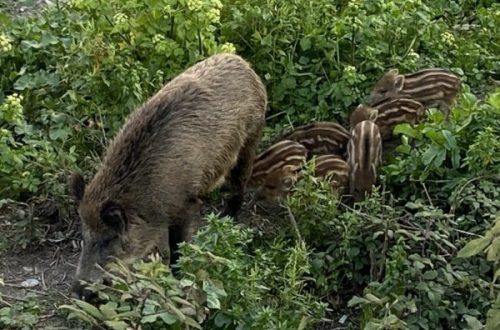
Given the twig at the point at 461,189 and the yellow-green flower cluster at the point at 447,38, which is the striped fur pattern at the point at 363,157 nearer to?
the twig at the point at 461,189

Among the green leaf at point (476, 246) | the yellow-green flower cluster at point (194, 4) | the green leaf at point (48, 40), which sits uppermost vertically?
the green leaf at point (476, 246)

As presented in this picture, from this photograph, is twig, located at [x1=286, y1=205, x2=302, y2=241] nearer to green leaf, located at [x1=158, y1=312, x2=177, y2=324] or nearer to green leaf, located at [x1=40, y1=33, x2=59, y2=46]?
green leaf, located at [x1=158, y1=312, x2=177, y2=324]

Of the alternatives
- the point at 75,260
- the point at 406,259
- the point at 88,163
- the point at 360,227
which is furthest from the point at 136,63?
the point at 406,259

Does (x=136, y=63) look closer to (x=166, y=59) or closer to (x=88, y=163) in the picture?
(x=166, y=59)

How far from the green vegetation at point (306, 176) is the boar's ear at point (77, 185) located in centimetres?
52

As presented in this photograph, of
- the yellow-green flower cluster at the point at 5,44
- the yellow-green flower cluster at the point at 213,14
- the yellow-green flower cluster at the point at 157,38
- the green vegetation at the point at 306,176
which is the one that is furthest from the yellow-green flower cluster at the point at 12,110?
the yellow-green flower cluster at the point at 213,14

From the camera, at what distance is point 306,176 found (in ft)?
20.6

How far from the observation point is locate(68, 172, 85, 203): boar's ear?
6.15 meters

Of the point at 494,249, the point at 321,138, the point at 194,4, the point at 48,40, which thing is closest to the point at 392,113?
the point at 321,138

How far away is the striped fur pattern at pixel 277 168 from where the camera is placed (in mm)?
6797

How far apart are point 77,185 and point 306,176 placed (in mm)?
1259

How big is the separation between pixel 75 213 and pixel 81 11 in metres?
1.80

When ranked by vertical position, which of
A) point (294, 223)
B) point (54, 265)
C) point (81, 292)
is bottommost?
point (54, 265)

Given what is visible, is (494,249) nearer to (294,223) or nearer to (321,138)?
(294,223)
